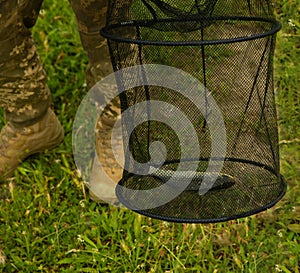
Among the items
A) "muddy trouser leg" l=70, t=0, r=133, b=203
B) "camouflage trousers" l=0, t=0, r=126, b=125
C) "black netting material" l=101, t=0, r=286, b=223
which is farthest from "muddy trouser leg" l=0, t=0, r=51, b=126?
"black netting material" l=101, t=0, r=286, b=223

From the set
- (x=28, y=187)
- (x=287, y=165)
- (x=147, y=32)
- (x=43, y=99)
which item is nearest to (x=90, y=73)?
(x=43, y=99)

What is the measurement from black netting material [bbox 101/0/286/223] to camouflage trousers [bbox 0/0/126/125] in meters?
0.26

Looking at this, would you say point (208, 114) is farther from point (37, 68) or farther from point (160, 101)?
point (37, 68)

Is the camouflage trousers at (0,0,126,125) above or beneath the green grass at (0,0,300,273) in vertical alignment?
above

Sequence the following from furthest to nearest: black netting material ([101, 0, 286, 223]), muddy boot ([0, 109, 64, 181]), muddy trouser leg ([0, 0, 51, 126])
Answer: muddy boot ([0, 109, 64, 181]) → muddy trouser leg ([0, 0, 51, 126]) → black netting material ([101, 0, 286, 223])

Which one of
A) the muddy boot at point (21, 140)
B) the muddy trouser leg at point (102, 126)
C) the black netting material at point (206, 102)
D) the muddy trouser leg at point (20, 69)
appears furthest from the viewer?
the muddy boot at point (21, 140)

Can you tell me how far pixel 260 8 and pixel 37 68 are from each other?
905 mm

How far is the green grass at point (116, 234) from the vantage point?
217 centimetres

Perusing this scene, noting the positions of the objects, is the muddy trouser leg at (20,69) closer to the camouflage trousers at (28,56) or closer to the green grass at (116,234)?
the camouflage trousers at (28,56)

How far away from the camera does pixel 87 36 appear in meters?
2.38

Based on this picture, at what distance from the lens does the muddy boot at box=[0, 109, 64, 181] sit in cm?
262

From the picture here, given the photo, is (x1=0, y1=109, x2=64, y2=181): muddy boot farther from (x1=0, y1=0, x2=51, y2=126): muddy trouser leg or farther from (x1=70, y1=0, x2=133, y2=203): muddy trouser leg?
(x1=70, y1=0, x2=133, y2=203): muddy trouser leg

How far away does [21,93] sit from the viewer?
2445 mm

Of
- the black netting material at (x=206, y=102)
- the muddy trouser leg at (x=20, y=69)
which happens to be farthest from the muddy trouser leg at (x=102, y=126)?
the black netting material at (x=206, y=102)
